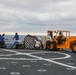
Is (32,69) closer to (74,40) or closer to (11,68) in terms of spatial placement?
(11,68)

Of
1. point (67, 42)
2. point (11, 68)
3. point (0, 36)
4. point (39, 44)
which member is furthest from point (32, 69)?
point (0, 36)

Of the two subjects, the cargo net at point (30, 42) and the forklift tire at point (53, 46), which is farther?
the cargo net at point (30, 42)

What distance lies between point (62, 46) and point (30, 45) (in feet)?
16.8

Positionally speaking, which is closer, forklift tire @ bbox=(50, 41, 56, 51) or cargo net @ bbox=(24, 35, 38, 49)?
forklift tire @ bbox=(50, 41, 56, 51)

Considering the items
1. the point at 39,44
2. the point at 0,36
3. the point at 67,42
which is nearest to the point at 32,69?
the point at 67,42

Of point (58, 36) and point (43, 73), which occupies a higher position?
point (58, 36)

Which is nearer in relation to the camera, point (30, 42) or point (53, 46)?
point (53, 46)

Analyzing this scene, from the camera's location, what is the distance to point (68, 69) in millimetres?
17422

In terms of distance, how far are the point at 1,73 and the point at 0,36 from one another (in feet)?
67.9

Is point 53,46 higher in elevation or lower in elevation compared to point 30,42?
lower

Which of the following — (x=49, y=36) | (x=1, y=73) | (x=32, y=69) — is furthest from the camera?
(x=49, y=36)

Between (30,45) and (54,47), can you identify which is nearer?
(54,47)

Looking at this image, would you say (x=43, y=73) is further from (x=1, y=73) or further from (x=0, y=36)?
(x=0, y=36)

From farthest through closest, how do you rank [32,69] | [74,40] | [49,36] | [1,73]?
[49,36]
[74,40]
[32,69]
[1,73]
